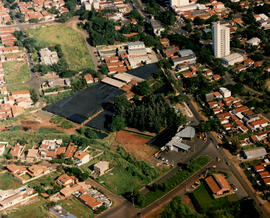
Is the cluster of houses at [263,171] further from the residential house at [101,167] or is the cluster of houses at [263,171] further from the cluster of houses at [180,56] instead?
the cluster of houses at [180,56]

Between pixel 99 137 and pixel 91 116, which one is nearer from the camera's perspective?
pixel 99 137

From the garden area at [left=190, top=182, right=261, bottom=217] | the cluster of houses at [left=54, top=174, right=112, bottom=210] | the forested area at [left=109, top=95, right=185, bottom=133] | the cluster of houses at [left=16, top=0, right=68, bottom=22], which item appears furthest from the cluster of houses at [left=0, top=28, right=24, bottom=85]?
the garden area at [left=190, top=182, right=261, bottom=217]

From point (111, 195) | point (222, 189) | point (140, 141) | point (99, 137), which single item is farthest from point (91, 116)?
point (222, 189)

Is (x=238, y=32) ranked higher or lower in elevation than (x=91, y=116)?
higher

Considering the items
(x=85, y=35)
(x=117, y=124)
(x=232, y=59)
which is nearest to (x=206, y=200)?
(x=117, y=124)

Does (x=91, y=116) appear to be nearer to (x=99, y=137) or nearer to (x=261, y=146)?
(x=99, y=137)

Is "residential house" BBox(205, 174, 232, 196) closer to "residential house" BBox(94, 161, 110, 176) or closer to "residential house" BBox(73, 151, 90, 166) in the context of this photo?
"residential house" BBox(94, 161, 110, 176)

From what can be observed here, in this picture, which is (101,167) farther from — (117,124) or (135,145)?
(117,124)
